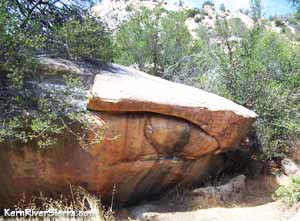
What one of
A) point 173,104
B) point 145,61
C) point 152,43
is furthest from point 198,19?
point 173,104

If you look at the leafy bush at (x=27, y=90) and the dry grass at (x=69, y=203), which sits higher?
the leafy bush at (x=27, y=90)

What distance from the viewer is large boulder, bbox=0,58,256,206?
6.32 metres

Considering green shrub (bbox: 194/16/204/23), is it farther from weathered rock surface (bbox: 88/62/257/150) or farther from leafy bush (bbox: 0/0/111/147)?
leafy bush (bbox: 0/0/111/147)

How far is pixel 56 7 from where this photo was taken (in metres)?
7.95

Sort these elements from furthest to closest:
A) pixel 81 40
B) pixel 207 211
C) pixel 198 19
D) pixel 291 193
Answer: pixel 198 19 → pixel 81 40 → pixel 207 211 → pixel 291 193

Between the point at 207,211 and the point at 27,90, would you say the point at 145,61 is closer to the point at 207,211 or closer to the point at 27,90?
the point at 207,211

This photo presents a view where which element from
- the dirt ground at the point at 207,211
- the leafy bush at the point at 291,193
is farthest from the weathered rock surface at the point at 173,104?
the leafy bush at the point at 291,193

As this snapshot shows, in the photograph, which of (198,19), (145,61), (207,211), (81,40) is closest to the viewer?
(207,211)

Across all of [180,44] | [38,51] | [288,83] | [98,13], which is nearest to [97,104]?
[38,51]

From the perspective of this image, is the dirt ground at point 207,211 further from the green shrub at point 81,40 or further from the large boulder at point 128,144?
the green shrub at point 81,40

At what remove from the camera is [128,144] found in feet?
21.5

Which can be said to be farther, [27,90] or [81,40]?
[81,40]

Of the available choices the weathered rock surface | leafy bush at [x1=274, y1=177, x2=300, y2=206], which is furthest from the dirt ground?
the weathered rock surface

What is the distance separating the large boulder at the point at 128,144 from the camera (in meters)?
6.32
